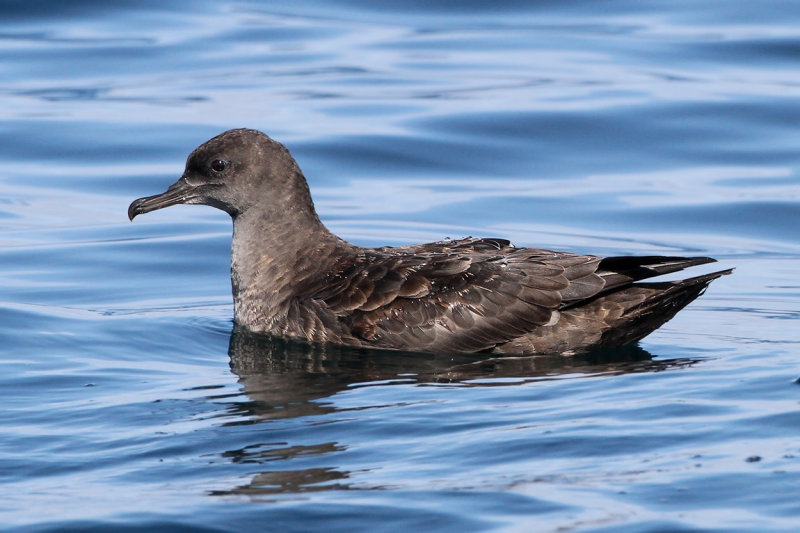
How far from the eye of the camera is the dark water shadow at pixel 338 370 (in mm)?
7309

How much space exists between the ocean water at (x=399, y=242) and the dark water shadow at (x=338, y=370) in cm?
3

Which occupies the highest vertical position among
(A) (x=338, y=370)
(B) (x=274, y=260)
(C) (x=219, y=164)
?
(C) (x=219, y=164)

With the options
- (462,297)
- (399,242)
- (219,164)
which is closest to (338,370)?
(462,297)

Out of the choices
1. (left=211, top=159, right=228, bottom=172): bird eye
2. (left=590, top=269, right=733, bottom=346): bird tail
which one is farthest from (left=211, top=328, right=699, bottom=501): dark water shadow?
(left=211, top=159, right=228, bottom=172): bird eye

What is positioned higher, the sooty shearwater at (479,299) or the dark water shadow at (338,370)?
the sooty shearwater at (479,299)

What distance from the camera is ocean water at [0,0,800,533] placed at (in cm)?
598

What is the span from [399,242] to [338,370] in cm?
407

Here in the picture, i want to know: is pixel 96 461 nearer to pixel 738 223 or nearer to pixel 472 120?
pixel 738 223

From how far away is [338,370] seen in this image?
834 centimetres

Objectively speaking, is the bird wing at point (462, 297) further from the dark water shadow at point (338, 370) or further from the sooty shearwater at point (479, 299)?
the dark water shadow at point (338, 370)

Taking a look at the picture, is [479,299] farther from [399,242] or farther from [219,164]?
[399,242]

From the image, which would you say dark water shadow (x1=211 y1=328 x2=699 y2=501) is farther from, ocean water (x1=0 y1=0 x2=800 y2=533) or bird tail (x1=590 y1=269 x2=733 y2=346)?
bird tail (x1=590 y1=269 x2=733 y2=346)

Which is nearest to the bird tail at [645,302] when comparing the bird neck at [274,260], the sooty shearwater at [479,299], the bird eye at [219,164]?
the sooty shearwater at [479,299]

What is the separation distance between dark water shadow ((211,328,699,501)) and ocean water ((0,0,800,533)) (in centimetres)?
3
